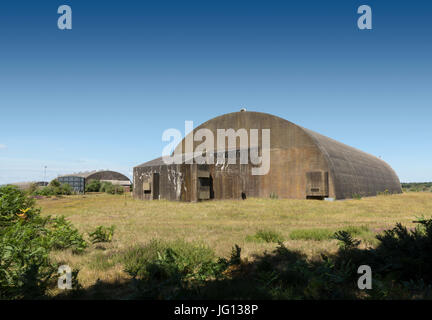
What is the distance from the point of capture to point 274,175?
24109 mm

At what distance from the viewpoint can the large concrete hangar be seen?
2191 cm

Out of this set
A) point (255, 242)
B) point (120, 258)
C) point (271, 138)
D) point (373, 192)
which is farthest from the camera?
point (373, 192)

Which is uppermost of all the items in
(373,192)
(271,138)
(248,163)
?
(271,138)

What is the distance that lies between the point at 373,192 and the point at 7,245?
3525 centimetres

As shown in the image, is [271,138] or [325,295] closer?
[325,295]

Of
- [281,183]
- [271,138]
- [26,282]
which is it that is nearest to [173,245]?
[26,282]

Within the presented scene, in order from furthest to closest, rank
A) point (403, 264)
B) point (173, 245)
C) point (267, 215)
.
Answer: point (267, 215) → point (173, 245) → point (403, 264)

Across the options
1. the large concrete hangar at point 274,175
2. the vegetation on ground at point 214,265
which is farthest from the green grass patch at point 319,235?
the large concrete hangar at point 274,175

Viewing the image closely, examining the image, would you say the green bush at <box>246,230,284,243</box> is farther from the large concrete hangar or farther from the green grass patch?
the large concrete hangar

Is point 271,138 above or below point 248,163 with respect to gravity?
above

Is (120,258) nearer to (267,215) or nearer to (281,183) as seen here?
(267,215)

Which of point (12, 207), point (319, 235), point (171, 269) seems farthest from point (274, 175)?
point (171, 269)

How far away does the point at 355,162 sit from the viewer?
2980 cm

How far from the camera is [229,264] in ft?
17.6
